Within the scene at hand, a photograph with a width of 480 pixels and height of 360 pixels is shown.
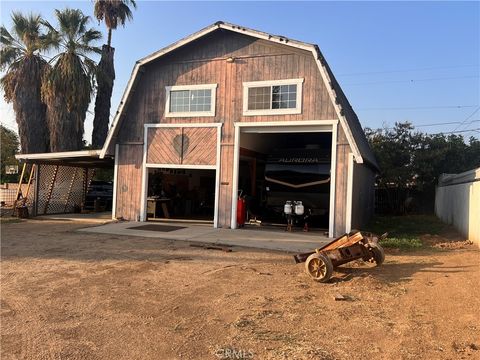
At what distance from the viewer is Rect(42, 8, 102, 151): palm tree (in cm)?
2384

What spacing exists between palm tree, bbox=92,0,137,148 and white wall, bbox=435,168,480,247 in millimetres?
20505

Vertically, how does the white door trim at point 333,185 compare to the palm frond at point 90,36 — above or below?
below

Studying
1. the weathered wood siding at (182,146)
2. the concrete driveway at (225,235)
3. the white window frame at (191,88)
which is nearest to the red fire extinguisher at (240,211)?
the concrete driveway at (225,235)

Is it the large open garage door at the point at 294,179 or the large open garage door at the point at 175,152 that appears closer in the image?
the large open garage door at the point at 294,179

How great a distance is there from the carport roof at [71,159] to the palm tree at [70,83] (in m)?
5.93

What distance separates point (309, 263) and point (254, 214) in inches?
400

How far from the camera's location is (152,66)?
15.9 m

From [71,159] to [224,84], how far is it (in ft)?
25.4

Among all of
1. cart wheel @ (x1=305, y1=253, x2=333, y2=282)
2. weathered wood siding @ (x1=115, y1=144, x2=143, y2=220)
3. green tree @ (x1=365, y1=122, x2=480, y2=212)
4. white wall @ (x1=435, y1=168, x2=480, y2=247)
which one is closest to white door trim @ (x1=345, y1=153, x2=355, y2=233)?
white wall @ (x1=435, y1=168, x2=480, y2=247)

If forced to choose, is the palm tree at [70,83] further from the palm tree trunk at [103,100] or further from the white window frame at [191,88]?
the white window frame at [191,88]

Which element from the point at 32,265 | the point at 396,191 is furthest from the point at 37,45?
the point at 396,191

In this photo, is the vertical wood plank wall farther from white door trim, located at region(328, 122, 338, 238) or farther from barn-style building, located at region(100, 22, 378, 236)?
white door trim, located at region(328, 122, 338, 238)

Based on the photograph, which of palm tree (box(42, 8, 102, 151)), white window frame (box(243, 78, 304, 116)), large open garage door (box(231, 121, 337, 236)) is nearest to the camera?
white window frame (box(243, 78, 304, 116))

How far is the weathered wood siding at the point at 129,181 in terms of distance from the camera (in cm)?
1599
